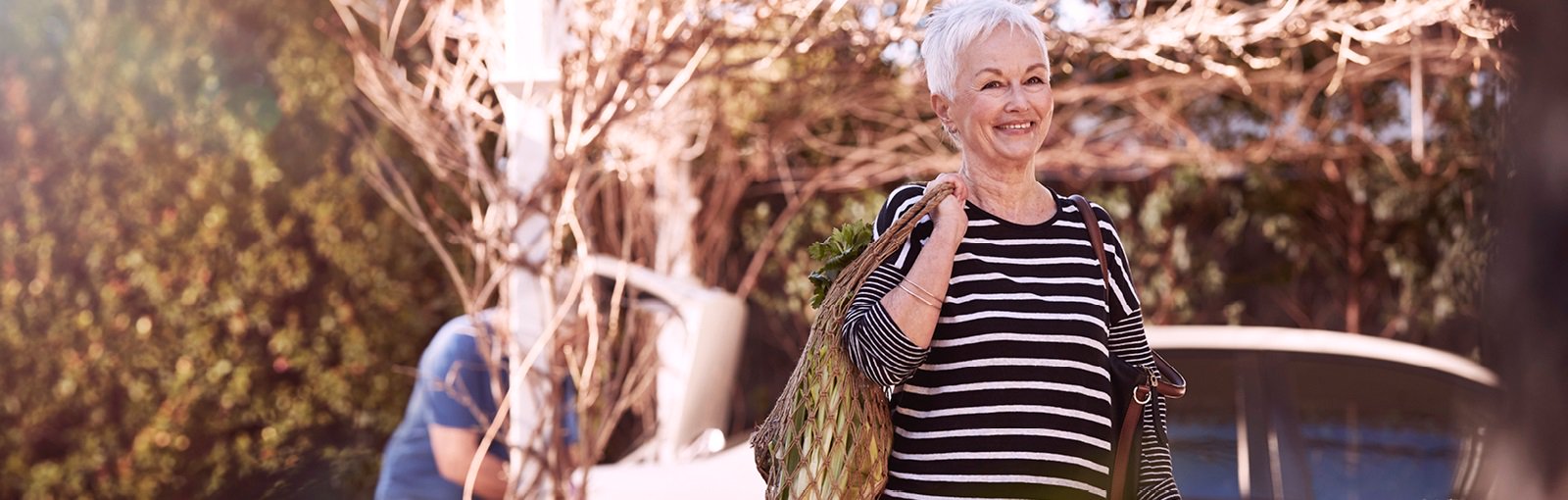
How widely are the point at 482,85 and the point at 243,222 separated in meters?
2.60

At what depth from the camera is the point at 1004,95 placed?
5.51ft

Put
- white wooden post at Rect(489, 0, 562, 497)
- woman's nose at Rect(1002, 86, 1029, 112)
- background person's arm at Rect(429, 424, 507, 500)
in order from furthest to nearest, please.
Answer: background person's arm at Rect(429, 424, 507, 500) → white wooden post at Rect(489, 0, 562, 497) → woman's nose at Rect(1002, 86, 1029, 112)

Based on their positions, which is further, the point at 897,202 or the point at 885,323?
the point at 897,202

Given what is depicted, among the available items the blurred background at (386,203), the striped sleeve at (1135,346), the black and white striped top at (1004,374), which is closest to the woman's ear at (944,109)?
the black and white striped top at (1004,374)

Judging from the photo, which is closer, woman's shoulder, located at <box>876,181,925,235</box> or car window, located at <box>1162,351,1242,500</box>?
woman's shoulder, located at <box>876,181,925,235</box>

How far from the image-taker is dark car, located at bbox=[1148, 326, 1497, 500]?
342 cm

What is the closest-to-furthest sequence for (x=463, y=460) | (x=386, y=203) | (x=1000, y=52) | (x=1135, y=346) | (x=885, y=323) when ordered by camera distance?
(x=885, y=323) < (x=1000, y=52) < (x=1135, y=346) < (x=463, y=460) < (x=386, y=203)

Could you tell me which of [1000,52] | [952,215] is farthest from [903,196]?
[1000,52]

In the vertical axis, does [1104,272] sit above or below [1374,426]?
above

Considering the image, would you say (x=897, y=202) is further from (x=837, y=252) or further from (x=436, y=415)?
(x=436, y=415)

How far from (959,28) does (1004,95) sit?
0.10 m

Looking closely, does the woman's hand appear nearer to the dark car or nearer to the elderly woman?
the elderly woman

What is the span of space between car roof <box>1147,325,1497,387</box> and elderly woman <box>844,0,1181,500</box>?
2.05 meters

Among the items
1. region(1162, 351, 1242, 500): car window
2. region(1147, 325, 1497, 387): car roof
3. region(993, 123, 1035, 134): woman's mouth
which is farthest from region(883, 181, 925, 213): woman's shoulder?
region(1147, 325, 1497, 387): car roof
